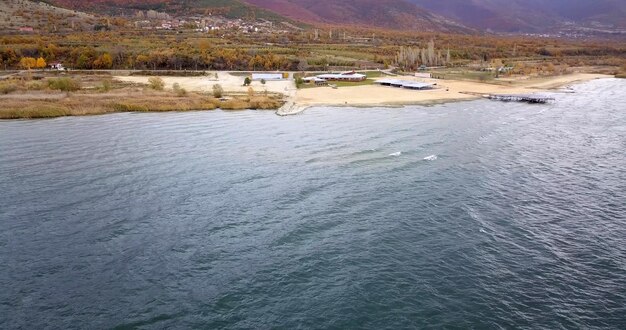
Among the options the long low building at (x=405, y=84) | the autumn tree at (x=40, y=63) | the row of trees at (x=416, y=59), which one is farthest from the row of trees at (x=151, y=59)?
the long low building at (x=405, y=84)

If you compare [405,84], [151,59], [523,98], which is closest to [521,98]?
[523,98]

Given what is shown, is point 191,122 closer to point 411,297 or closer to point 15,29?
point 411,297

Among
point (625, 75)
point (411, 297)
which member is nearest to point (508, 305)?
point (411, 297)

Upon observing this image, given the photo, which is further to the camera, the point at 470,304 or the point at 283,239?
the point at 283,239

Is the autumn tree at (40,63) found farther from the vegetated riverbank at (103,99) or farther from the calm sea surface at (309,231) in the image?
the calm sea surface at (309,231)

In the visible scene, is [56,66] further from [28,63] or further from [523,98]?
[523,98]
